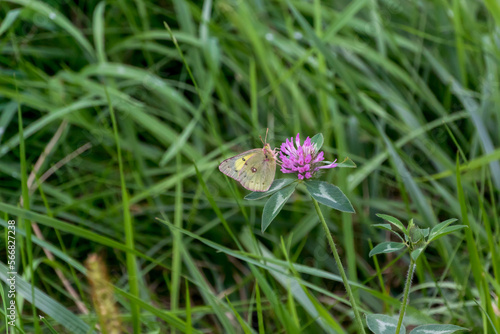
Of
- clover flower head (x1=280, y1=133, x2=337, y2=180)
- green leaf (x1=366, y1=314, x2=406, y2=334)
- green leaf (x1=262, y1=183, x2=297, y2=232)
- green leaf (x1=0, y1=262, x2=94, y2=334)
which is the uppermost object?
clover flower head (x1=280, y1=133, x2=337, y2=180)

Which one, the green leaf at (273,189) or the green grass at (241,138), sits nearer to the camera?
the green leaf at (273,189)

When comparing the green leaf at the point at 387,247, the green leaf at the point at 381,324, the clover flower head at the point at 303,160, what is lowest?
the green leaf at the point at 381,324

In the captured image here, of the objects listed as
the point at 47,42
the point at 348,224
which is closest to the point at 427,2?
the point at 348,224

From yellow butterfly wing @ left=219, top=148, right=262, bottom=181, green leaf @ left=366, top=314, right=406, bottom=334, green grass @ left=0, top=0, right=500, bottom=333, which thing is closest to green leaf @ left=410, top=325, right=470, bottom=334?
green leaf @ left=366, top=314, right=406, bottom=334

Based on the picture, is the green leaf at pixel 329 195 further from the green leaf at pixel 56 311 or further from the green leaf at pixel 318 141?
the green leaf at pixel 56 311

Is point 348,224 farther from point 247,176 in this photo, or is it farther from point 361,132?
point 247,176

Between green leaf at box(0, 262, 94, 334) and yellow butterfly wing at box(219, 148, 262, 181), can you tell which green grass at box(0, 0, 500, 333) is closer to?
green leaf at box(0, 262, 94, 334)

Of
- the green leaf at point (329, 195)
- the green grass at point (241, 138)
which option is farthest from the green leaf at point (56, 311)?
the green leaf at point (329, 195)
